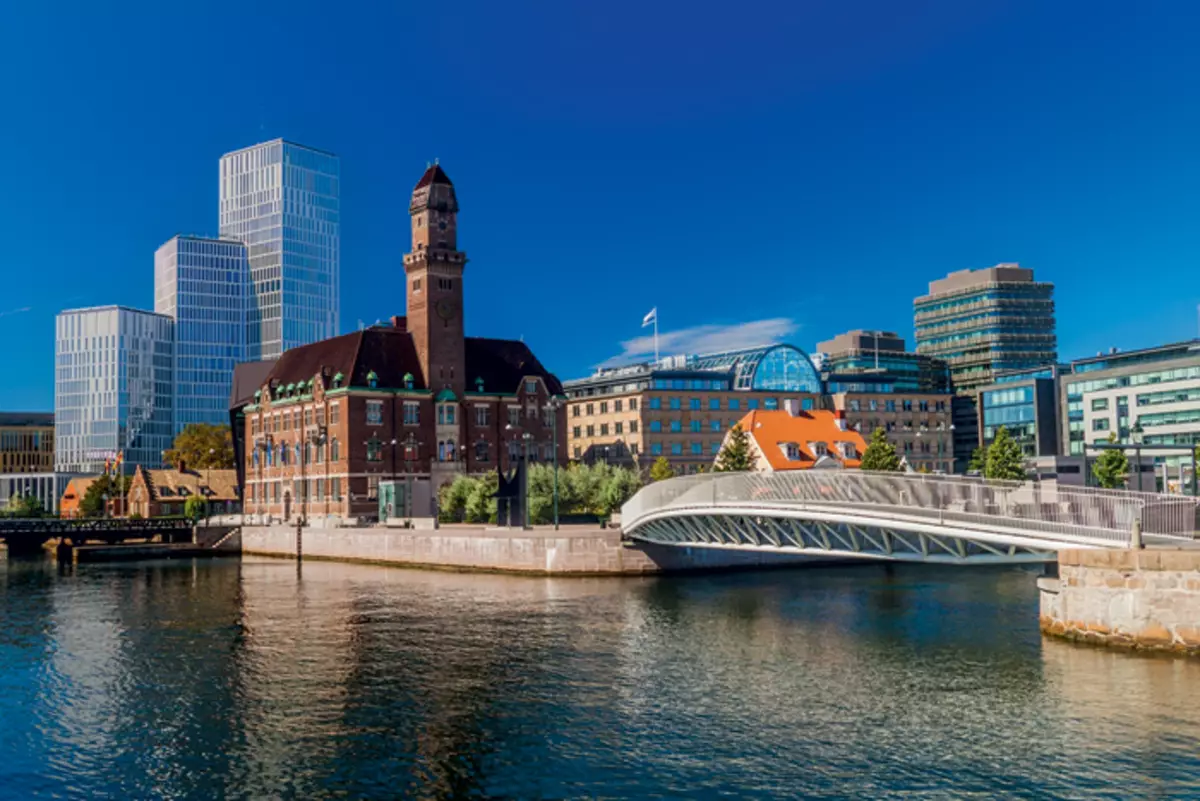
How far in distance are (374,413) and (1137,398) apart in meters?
94.8

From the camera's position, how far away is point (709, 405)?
151 m

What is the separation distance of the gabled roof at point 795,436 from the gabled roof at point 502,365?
78.2 feet

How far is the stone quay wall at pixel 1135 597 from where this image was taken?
124ft

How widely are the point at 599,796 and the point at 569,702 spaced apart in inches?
389

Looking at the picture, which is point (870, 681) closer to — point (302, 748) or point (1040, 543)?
point (1040, 543)

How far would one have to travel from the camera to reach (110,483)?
554ft

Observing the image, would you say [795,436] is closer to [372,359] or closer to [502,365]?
[502,365]

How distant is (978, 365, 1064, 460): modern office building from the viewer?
520 ft

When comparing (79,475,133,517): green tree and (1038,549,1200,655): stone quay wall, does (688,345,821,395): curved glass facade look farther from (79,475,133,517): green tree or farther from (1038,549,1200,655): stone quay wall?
(1038,549,1200,655): stone quay wall

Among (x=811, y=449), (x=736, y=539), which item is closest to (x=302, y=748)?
(x=736, y=539)

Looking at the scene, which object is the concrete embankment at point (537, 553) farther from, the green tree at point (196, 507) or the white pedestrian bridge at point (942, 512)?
the green tree at point (196, 507)

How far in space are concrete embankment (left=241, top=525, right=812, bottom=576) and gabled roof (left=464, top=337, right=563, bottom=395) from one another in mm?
34097

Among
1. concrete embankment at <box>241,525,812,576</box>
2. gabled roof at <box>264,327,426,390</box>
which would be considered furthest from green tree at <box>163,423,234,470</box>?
concrete embankment at <box>241,525,812,576</box>

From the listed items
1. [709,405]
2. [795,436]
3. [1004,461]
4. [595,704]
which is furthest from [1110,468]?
[595,704]
